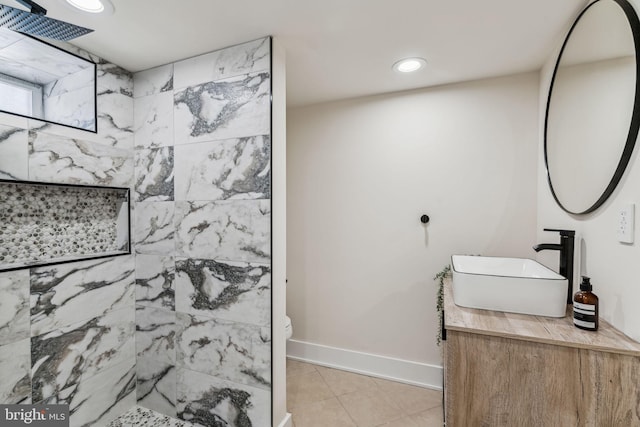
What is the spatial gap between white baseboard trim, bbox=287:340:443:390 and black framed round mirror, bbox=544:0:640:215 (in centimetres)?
153

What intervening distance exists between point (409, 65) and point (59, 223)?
234 cm

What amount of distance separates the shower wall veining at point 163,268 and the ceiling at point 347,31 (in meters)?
0.16

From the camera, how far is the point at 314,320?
258 centimetres

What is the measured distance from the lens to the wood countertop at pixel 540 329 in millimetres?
974

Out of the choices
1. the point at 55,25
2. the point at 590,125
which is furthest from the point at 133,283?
the point at 590,125

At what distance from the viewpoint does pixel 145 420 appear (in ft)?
6.07

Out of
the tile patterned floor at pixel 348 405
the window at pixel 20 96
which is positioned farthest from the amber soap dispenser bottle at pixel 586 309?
the window at pixel 20 96

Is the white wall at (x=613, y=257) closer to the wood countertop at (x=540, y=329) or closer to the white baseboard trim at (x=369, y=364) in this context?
the wood countertop at (x=540, y=329)

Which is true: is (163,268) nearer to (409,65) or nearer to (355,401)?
(355,401)

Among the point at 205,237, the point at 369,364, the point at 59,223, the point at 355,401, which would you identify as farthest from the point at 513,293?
the point at 59,223

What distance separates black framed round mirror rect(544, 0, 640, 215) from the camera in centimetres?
101

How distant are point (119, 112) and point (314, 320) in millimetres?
2187

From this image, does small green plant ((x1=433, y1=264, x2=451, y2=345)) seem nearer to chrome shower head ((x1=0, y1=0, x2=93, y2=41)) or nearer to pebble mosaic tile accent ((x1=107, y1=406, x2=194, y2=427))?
pebble mosaic tile accent ((x1=107, y1=406, x2=194, y2=427))

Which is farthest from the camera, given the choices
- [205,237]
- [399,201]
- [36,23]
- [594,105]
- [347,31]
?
[399,201]
